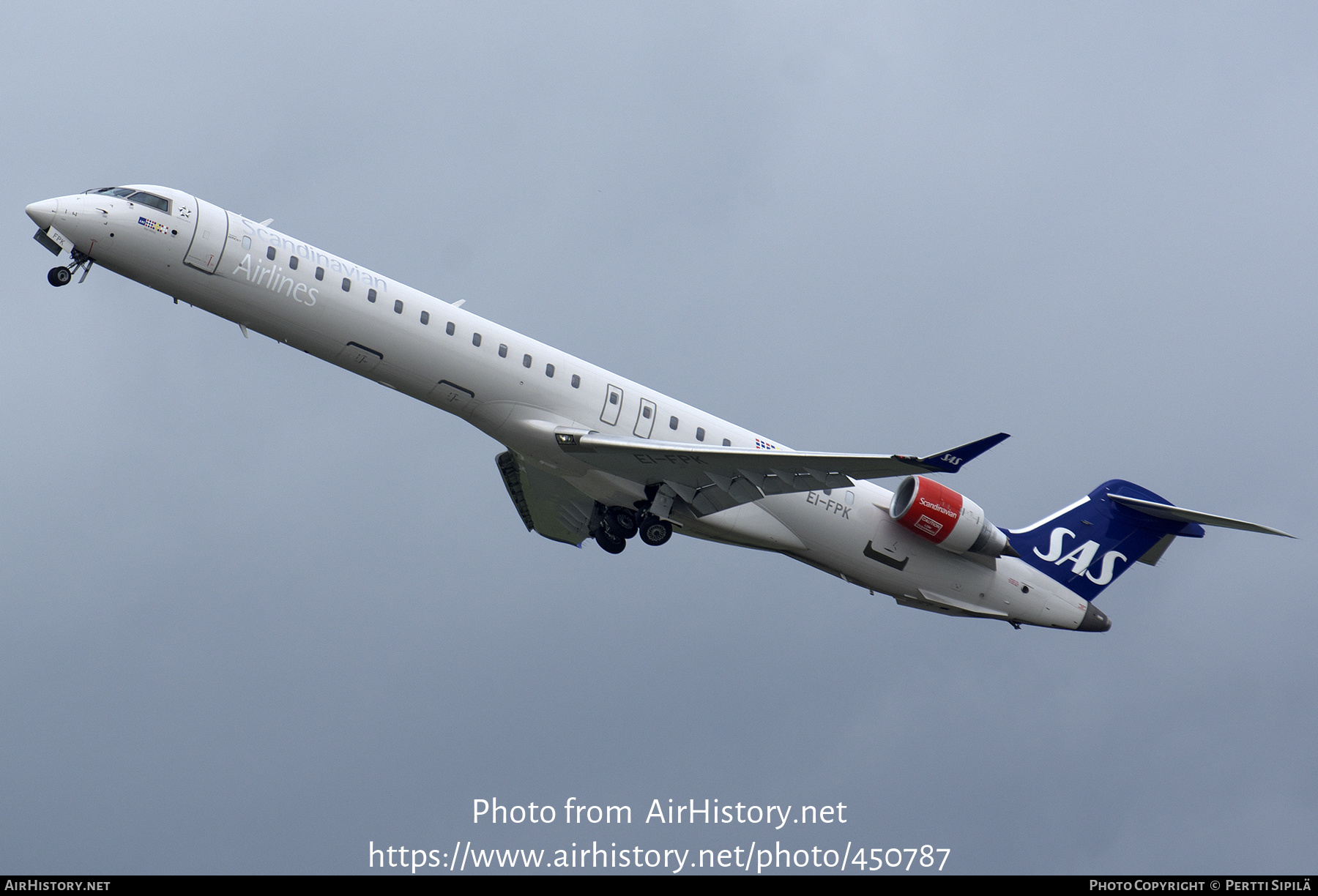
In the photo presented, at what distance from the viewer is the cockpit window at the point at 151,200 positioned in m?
19.9

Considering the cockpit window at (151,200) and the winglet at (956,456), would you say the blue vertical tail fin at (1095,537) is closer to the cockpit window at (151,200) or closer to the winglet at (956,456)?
the winglet at (956,456)

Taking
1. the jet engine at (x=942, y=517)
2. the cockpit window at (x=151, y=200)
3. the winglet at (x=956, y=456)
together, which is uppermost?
the cockpit window at (x=151, y=200)

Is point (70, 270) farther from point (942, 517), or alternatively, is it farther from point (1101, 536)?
point (1101, 536)

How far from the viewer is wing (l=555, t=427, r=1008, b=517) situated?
2058 centimetres

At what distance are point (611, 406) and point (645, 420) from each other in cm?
71

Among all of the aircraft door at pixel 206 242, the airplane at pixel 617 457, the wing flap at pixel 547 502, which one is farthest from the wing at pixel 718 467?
the aircraft door at pixel 206 242

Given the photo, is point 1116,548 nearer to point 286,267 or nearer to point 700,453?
point 700,453

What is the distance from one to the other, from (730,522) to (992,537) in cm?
514

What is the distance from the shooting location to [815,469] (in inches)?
824

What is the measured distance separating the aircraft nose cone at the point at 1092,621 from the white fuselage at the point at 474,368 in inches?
85.3

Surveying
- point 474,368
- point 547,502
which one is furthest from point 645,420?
point 547,502

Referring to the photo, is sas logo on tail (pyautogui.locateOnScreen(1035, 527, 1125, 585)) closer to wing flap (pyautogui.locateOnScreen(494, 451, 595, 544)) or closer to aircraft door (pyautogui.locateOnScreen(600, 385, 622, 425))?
wing flap (pyautogui.locateOnScreen(494, 451, 595, 544))

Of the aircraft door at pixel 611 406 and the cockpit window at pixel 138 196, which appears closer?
the cockpit window at pixel 138 196
